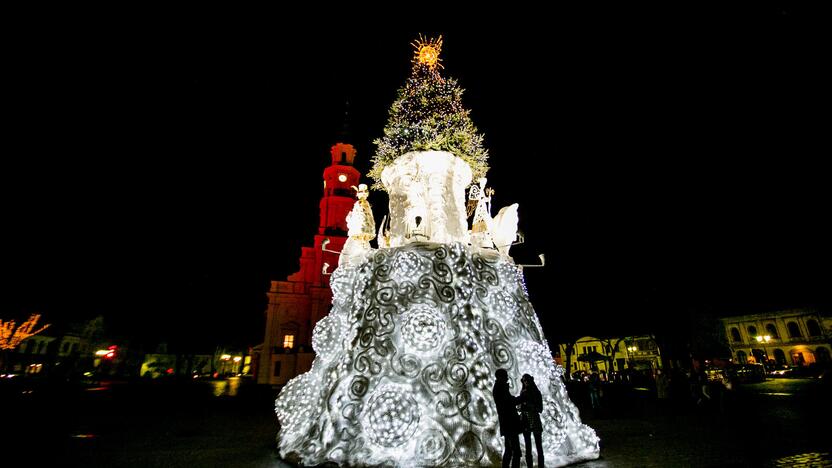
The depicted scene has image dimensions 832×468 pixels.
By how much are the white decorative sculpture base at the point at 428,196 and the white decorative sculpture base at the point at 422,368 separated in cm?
71

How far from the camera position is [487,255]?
7.14m

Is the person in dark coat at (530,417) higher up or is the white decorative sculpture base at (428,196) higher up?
the white decorative sculpture base at (428,196)

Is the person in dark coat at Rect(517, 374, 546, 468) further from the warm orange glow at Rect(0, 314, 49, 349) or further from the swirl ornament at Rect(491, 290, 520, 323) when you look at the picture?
the warm orange glow at Rect(0, 314, 49, 349)

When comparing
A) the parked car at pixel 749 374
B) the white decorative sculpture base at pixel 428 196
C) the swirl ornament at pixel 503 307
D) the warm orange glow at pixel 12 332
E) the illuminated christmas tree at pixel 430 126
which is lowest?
the parked car at pixel 749 374

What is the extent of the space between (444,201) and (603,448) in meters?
5.58

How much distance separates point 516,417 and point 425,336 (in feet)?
5.58

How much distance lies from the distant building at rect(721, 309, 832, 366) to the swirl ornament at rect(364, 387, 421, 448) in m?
53.8

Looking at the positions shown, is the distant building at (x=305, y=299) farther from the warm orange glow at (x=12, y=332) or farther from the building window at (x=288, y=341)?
the warm orange glow at (x=12, y=332)

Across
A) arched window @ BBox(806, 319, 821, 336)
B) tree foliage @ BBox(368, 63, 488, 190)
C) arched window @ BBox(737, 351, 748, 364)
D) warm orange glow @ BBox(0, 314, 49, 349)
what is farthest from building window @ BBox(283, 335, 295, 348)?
arched window @ BBox(806, 319, 821, 336)

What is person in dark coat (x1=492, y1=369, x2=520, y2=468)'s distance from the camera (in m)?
4.74

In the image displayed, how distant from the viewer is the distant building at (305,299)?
3416 cm

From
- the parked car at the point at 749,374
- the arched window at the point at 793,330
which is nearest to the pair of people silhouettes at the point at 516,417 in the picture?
the parked car at the point at 749,374

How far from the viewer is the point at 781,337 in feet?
143

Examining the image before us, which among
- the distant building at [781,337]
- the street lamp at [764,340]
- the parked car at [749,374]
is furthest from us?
the street lamp at [764,340]
